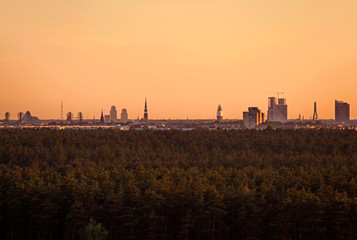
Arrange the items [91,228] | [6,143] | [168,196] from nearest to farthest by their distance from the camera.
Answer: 1. [91,228]
2. [168,196]
3. [6,143]

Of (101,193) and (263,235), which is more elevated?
(101,193)

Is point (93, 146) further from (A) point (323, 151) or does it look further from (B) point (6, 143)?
(A) point (323, 151)

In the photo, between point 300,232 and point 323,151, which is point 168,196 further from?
point 323,151

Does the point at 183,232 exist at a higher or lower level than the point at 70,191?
lower

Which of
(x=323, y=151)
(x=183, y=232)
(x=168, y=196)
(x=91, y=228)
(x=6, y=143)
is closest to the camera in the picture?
(x=91, y=228)

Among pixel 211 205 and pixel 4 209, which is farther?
pixel 4 209

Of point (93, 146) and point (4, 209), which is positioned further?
point (93, 146)

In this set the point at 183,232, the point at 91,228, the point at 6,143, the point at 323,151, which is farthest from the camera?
the point at 6,143

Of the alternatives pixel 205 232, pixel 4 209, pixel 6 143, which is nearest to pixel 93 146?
pixel 6 143

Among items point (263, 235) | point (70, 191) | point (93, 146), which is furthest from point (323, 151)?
point (70, 191)
